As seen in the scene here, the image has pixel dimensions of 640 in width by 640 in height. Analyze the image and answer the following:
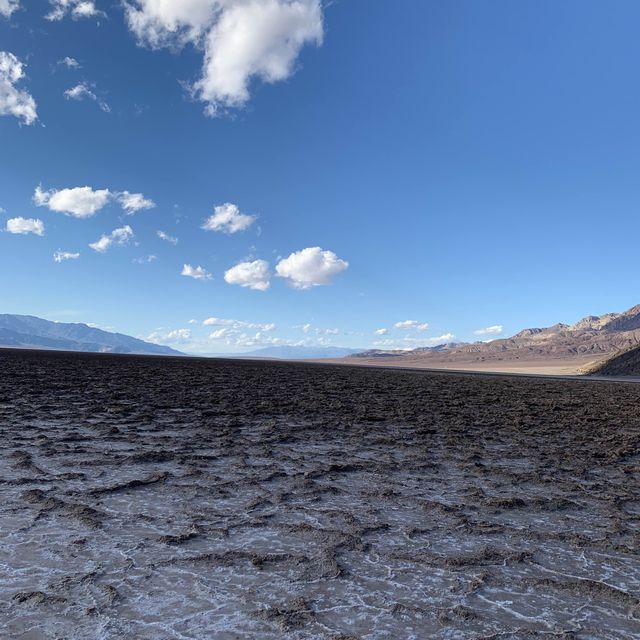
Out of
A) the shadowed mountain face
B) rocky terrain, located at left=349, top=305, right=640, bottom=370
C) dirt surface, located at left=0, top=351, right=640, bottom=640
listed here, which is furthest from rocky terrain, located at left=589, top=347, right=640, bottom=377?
the shadowed mountain face

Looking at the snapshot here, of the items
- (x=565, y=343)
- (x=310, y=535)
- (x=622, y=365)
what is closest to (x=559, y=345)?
(x=565, y=343)

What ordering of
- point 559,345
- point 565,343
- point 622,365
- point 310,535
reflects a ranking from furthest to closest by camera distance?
point 565,343
point 559,345
point 622,365
point 310,535

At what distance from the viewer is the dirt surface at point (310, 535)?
262cm

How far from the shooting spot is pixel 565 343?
13012 cm

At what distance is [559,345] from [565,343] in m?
2.70

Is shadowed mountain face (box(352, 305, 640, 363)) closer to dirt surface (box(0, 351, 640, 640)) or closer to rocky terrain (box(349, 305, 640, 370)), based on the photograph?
rocky terrain (box(349, 305, 640, 370))

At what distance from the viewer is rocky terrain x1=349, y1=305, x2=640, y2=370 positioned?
378 feet

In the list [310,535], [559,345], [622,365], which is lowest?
[310,535]

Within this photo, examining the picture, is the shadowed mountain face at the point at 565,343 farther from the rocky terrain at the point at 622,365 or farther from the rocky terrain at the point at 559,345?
the rocky terrain at the point at 622,365

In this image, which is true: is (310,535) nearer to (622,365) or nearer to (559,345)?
(622,365)

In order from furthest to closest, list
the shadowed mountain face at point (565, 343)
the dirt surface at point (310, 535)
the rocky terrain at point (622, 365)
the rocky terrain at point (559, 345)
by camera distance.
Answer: the shadowed mountain face at point (565, 343), the rocky terrain at point (559, 345), the rocky terrain at point (622, 365), the dirt surface at point (310, 535)

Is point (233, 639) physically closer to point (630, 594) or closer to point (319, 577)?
point (319, 577)

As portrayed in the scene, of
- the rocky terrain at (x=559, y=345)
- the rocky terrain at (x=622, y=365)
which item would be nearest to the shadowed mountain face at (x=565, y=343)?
the rocky terrain at (x=559, y=345)

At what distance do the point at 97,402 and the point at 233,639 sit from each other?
10923mm
